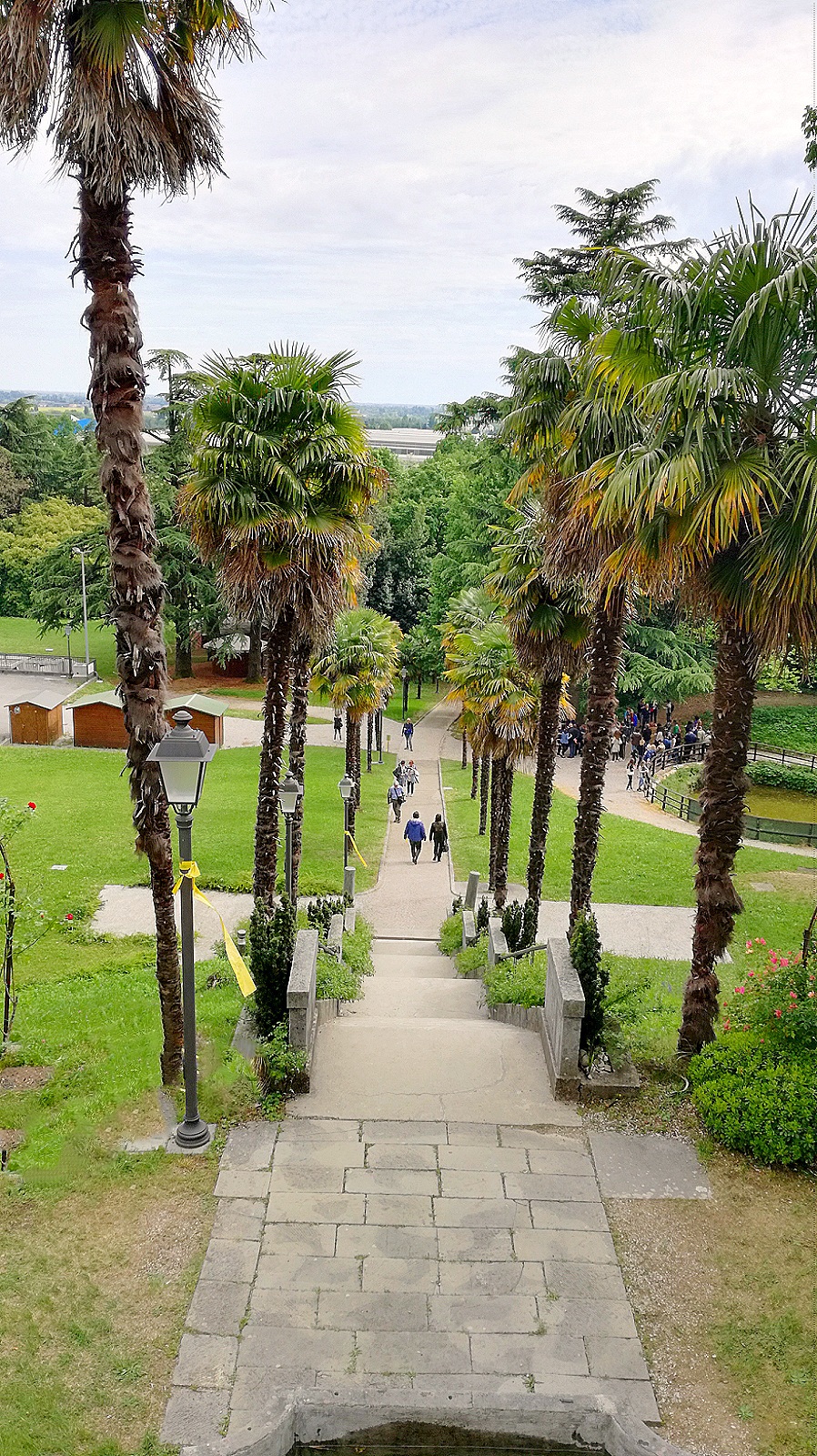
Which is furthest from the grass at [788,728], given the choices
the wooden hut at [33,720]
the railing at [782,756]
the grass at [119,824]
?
the wooden hut at [33,720]

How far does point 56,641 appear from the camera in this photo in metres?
50.5

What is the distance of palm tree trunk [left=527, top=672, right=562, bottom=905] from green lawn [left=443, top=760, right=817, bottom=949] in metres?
4.24

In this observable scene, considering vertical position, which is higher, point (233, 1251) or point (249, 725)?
point (233, 1251)

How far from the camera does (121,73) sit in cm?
690

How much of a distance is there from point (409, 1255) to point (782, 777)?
25.3 m

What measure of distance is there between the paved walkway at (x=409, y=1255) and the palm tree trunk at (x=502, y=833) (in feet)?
26.7

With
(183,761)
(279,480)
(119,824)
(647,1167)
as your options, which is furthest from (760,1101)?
(119,824)

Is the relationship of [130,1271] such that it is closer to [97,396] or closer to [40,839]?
[97,396]

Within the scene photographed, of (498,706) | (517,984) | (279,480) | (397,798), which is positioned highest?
(279,480)

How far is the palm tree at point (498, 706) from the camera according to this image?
17.9 meters

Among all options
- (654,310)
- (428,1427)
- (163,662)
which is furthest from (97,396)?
(428,1427)

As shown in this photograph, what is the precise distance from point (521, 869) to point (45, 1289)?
53.0ft

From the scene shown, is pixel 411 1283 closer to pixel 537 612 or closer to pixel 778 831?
pixel 537 612

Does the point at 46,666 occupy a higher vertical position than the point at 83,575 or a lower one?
lower
